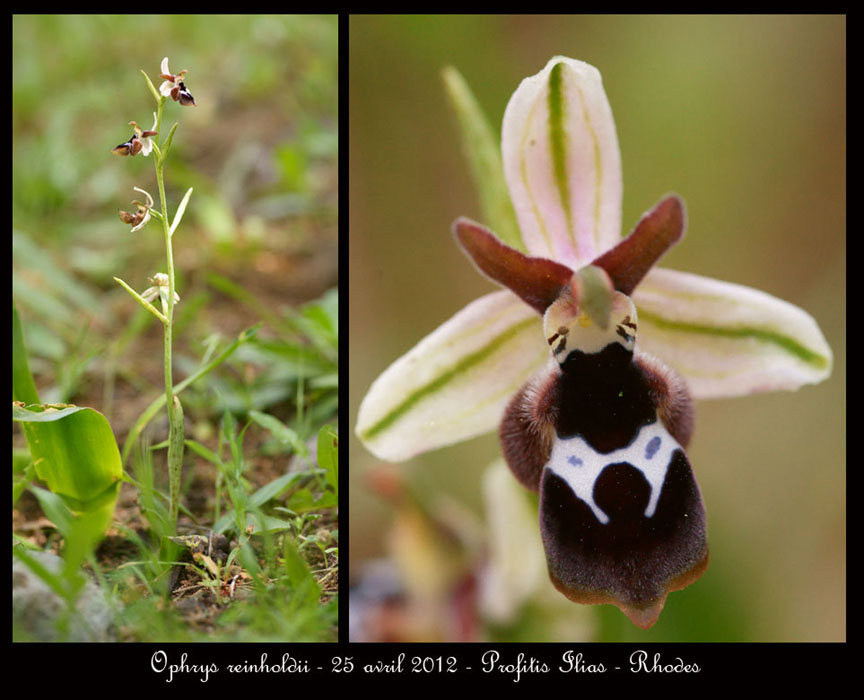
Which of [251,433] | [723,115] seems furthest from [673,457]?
[723,115]

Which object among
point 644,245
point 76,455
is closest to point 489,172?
point 644,245

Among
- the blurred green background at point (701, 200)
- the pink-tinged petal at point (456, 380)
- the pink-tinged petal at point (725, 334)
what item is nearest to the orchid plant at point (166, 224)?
the pink-tinged petal at point (456, 380)

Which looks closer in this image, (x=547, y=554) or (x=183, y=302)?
(x=547, y=554)

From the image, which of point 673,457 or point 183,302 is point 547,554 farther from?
point 183,302

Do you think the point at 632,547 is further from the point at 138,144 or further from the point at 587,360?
the point at 138,144

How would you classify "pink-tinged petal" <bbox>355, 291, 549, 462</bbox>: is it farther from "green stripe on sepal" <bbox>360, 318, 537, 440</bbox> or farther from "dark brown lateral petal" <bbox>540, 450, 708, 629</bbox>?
"dark brown lateral petal" <bbox>540, 450, 708, 629</bbox>

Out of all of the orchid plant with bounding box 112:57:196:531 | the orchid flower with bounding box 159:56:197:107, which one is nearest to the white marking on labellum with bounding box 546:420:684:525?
the orchid plant with bounding box 112:57:196:531
